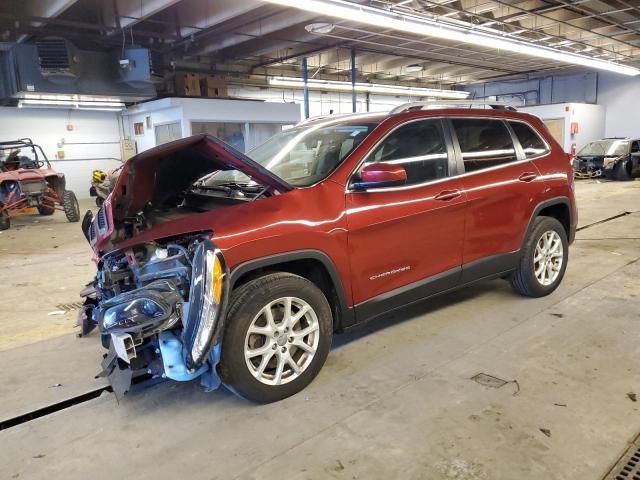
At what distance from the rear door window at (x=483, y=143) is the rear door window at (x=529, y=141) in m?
0.14

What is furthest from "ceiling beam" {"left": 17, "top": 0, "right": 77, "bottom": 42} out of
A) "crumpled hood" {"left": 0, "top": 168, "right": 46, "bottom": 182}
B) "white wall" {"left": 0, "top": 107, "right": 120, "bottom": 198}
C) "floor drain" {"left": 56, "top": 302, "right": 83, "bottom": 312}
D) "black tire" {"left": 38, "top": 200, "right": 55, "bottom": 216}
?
"floor drain" {"left": 56, "top": 302, "right": 83, "bottom": 312}

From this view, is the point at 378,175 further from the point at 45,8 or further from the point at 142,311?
the point at 45,8

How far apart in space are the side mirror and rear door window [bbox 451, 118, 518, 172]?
96cm

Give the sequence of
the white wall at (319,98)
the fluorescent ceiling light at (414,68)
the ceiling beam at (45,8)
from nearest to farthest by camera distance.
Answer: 1. the ceiling beam at (45,8)
2. the fluorescent ceiling light at (414,68)
3. the white wall at (319,98)

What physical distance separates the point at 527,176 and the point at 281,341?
8.32 feet

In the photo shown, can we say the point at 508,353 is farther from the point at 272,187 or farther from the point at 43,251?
the point at 43,251

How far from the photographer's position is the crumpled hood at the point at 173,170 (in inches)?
110

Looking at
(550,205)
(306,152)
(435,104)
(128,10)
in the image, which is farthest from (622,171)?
(306,152)

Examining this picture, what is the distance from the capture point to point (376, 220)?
3.07 m

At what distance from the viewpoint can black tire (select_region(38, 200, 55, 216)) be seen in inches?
421

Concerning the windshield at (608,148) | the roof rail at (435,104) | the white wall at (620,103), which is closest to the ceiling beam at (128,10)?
the roof rail at (435,104)

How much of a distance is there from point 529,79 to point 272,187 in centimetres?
2297

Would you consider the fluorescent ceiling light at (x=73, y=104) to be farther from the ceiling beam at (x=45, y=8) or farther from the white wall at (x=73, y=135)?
the ceiling beam at (x=45, y=8)

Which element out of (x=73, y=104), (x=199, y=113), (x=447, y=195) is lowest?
(x=447, y=195)
